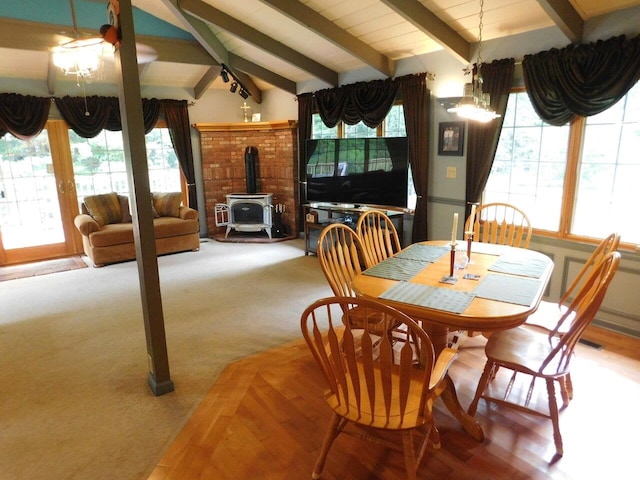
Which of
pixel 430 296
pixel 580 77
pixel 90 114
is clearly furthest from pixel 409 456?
pixel 90 114

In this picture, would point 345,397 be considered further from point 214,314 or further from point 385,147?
point 385,147

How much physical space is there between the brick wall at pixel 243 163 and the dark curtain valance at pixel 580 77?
3844mm

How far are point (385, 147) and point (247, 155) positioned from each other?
2.77 m

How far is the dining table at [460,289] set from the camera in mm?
1809

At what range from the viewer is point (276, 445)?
208cm

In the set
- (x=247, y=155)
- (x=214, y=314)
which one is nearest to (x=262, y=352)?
(x=214, y=314)

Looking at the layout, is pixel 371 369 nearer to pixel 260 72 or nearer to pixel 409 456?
pixel 409 456

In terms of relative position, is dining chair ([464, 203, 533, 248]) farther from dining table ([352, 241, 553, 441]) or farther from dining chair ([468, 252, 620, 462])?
dining chair ([468, 252, 620, 462])

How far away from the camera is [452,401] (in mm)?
2150

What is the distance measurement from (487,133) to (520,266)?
1.93 m

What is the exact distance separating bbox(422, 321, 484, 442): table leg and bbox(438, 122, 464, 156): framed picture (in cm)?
263

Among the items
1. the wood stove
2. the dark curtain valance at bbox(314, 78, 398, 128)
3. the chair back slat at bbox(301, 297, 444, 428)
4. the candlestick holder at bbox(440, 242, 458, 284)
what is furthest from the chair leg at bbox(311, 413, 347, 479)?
the wood stove

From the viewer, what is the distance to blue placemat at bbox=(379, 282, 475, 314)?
1.88 meters

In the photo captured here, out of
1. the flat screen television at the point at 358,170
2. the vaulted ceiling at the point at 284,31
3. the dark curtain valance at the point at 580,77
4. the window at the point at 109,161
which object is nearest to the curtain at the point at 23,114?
the vaulted ceiling at the point at 284,31
